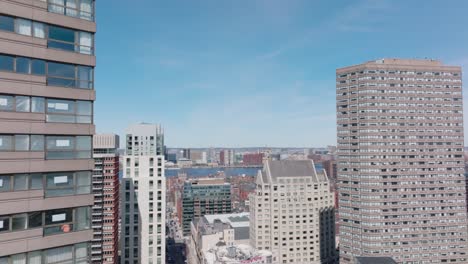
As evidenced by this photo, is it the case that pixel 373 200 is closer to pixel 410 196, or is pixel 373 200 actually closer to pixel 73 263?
pixel 410 196

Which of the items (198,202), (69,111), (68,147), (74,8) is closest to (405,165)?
(68,147)

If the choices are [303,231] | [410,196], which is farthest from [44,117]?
[303,231]

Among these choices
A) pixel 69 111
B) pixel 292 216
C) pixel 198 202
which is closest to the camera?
pixel 69 111

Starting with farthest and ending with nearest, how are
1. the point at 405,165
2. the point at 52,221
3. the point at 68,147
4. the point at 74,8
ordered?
the point at 405,165
the point at 74,8
the point at 68,147
the point at 52,221

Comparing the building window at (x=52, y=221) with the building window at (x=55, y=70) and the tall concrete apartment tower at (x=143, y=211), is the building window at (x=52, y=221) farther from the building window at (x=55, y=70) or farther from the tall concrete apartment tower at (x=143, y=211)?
the tall concrete apartment tower at (x=143, y=211)

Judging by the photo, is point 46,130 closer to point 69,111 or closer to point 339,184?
point 69,111

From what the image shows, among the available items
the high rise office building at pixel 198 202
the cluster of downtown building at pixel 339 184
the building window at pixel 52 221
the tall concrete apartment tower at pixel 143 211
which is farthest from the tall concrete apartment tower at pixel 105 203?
the high rise office building at pixel 198 202
